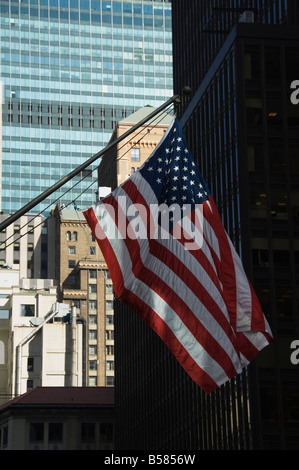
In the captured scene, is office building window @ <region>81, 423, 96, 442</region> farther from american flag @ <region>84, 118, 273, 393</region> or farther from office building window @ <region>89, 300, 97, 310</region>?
american flag @ <region>84, 118, 273, 393</region>

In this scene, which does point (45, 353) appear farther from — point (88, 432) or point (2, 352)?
point (88, 432)

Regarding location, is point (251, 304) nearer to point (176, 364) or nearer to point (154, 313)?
point (154, 313)

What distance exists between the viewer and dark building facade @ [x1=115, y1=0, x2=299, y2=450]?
2963 inches

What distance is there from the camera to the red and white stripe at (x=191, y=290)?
90.2ft

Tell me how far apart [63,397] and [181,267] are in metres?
116

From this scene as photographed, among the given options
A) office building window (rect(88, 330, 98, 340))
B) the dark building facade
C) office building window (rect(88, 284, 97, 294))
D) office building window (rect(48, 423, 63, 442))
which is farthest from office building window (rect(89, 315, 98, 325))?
the dark building facade

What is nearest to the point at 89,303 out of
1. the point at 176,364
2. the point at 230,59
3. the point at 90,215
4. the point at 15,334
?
the point at 15,334

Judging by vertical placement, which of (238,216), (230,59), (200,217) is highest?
(230,59)

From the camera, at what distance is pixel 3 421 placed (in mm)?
140750

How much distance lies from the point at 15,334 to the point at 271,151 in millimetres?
92870

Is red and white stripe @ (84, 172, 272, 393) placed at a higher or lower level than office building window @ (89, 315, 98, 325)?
lower

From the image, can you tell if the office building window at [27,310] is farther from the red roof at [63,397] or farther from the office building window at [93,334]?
the red roof at [63,397]

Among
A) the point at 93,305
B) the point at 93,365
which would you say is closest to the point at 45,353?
the point at 93,365

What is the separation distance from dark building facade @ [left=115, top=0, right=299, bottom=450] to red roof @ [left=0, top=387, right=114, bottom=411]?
44.9 m
